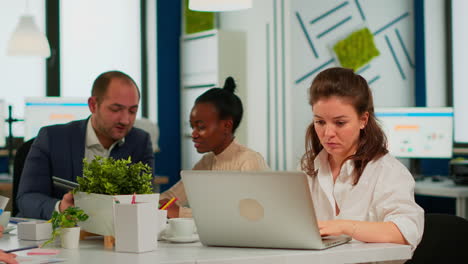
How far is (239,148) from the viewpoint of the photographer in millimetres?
3037

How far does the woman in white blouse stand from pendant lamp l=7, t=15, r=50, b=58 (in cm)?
360

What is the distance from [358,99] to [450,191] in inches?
90.7

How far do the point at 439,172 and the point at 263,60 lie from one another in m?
1.65

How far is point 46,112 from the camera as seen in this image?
17.0 feet


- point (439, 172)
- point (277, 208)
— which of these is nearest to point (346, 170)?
point (277, 208)

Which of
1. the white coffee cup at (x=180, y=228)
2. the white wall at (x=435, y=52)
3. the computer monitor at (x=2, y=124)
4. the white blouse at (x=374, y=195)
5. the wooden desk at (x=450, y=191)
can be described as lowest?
the wooden desk at (x=450, y=191)

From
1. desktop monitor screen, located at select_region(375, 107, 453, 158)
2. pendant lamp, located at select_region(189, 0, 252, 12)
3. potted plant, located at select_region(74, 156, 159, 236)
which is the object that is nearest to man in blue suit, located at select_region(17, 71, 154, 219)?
pendant lamp, located at select_region(189, 0, 252, 12)

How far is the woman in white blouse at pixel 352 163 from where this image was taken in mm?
1927

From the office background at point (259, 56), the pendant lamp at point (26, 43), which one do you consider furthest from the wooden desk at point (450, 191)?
the pendant lamp at point (26, 43)

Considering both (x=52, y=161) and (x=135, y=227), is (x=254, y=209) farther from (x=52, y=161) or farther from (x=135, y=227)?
(x=52, y=161)

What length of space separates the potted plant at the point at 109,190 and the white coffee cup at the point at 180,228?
124 millimetres

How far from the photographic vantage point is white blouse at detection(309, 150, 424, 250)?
1.85 metres

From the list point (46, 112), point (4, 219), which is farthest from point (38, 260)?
point (46, 112)

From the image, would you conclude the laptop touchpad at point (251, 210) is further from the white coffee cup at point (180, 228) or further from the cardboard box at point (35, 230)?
the cardboard box at point (35, 230)
